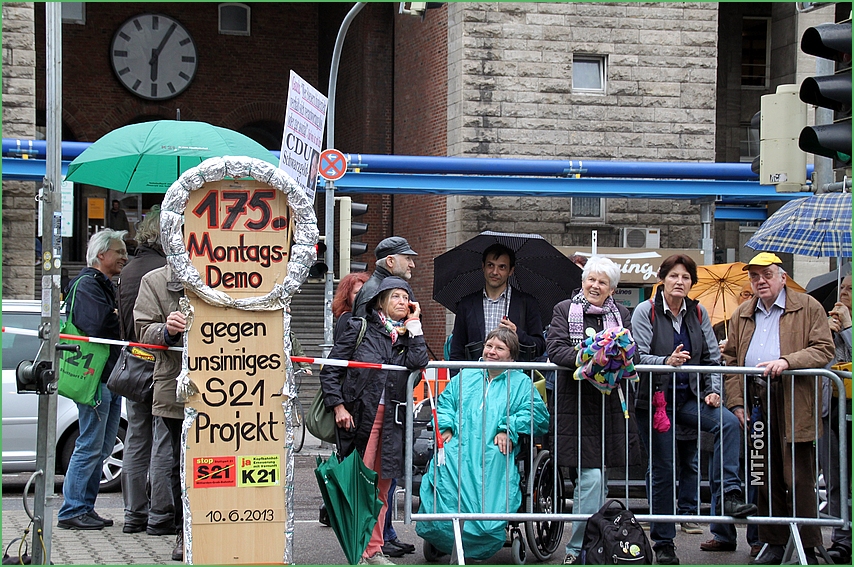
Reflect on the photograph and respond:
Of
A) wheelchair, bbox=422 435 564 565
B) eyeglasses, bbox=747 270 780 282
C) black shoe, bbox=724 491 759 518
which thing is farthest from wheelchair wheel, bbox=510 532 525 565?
eyeglasses, bbox=747 270 780 282

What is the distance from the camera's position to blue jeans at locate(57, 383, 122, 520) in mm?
7742

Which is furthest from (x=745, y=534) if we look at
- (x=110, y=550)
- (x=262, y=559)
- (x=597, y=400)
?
(x=110, y=550)

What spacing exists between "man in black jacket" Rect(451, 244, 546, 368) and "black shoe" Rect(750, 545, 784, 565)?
2.32 meters

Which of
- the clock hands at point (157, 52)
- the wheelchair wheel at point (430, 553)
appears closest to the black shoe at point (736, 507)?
the wheelchair wheel at point (430, 553)

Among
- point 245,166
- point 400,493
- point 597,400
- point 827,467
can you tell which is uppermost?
point 245,166

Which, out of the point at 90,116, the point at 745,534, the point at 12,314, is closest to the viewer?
the point at 745,534

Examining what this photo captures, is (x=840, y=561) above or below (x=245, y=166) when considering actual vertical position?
below

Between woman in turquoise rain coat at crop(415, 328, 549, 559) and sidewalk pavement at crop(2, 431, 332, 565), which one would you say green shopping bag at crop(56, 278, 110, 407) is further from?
woman in turquoise rain coat at crop(415, 328, 549, 559)

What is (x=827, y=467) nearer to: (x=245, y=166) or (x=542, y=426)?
(x=542, y=426)

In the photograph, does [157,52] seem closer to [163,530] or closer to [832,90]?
[163,530]

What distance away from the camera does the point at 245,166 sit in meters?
5.74

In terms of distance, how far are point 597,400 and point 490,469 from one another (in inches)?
33.7

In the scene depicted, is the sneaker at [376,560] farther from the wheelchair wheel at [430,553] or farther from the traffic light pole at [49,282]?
the traffic light pole at [49,282]

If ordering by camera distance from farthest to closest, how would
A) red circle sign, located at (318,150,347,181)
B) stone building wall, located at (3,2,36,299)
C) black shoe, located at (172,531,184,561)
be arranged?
1. stone building wall, located at (3,2,36,299)
2. red circle sign, located at (318,150,347,181)
3. black shoe, located at (172,531,184,561)
